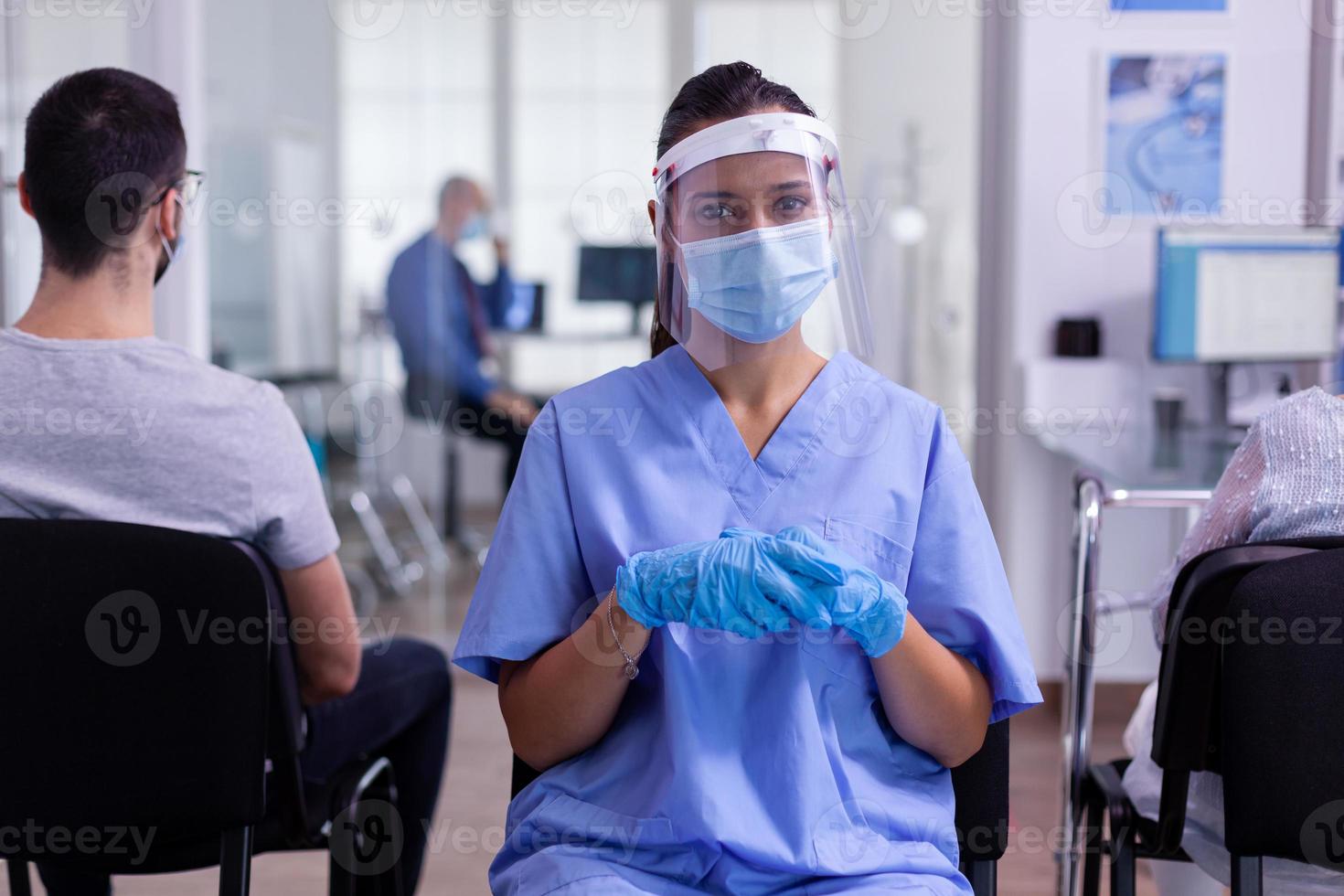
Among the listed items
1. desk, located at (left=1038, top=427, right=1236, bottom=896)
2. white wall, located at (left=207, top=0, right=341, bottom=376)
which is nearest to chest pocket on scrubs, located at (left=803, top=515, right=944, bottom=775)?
desk, located at (left=1038, top=427, right=1236, bottom=896)

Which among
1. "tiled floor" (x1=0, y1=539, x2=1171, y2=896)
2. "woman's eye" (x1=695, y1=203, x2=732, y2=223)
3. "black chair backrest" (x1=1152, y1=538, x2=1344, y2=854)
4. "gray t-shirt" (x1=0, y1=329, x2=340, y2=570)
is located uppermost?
"woman's eye" (x1=695, y1=203, x2=732, y2=223)

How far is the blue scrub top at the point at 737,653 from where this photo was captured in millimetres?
1046

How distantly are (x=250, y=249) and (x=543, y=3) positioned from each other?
1.66 m

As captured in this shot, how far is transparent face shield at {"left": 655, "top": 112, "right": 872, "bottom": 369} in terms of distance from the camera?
43.8 inches

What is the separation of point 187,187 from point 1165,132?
2.38 meters

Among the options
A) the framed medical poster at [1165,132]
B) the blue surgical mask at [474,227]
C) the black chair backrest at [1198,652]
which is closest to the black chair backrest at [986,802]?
the black chair backrest at [1198,652]

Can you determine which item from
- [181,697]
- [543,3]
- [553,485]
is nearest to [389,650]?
[181,697]

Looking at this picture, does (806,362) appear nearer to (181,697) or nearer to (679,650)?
(679,650)

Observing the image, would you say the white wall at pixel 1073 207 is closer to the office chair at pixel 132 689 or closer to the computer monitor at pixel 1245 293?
the computer monitor at pixel 1245 293

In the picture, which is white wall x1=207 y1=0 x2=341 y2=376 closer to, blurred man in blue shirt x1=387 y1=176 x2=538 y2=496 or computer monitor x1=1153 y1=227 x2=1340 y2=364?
blurred man in blue shirt x1=387 y1=176 x2=538 y2=496

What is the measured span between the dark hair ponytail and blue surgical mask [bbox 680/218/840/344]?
65mm

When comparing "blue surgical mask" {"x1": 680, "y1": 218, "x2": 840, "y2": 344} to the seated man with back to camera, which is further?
the seated man with back to camera

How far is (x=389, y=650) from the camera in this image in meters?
1.77

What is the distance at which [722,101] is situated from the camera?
1.17 meters
